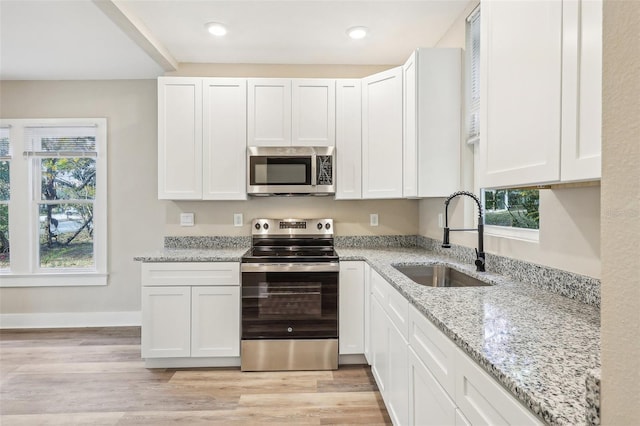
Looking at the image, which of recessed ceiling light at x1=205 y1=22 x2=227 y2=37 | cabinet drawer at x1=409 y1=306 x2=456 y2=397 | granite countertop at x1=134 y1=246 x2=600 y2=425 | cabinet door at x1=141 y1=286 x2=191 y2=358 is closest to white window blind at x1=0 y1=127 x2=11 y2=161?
cabinet door at x1=141 y1=286 x2=191 y2=358

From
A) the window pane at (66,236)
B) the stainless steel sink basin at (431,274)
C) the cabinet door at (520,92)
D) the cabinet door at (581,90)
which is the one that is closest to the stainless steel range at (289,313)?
the stainless steel sink basin at (431,274)

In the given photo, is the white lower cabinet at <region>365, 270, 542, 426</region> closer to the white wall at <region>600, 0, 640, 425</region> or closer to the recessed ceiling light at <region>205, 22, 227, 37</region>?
the white wall at <region>600, 0, 640, 425</region>

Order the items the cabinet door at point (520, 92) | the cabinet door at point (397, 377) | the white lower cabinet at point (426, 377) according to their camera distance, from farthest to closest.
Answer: the cabinet door at point (397, 377) → the cabinet door at point (520, 92) → the white lower cabinet at point (426, 377)

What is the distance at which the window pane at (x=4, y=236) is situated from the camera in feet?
Result: 12.5

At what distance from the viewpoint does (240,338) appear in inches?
110

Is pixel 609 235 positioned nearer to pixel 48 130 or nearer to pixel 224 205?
pixel 224 205

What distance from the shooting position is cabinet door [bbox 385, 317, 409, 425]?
1.67 m

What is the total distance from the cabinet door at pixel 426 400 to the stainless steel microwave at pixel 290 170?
5.88 ft

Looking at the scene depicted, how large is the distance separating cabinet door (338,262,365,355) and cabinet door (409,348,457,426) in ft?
4.01

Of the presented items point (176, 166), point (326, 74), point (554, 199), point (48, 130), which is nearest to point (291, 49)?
point (326, 74)

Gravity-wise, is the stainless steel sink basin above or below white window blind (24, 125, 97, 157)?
below

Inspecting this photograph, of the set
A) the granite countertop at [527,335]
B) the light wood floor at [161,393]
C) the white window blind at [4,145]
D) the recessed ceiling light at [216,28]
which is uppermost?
the recessed ceiling light at [216,28]

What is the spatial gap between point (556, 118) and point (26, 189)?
457 cm

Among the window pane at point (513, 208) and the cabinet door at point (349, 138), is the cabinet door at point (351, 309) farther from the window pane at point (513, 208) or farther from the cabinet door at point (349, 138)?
the window pane at point (513, 208)
